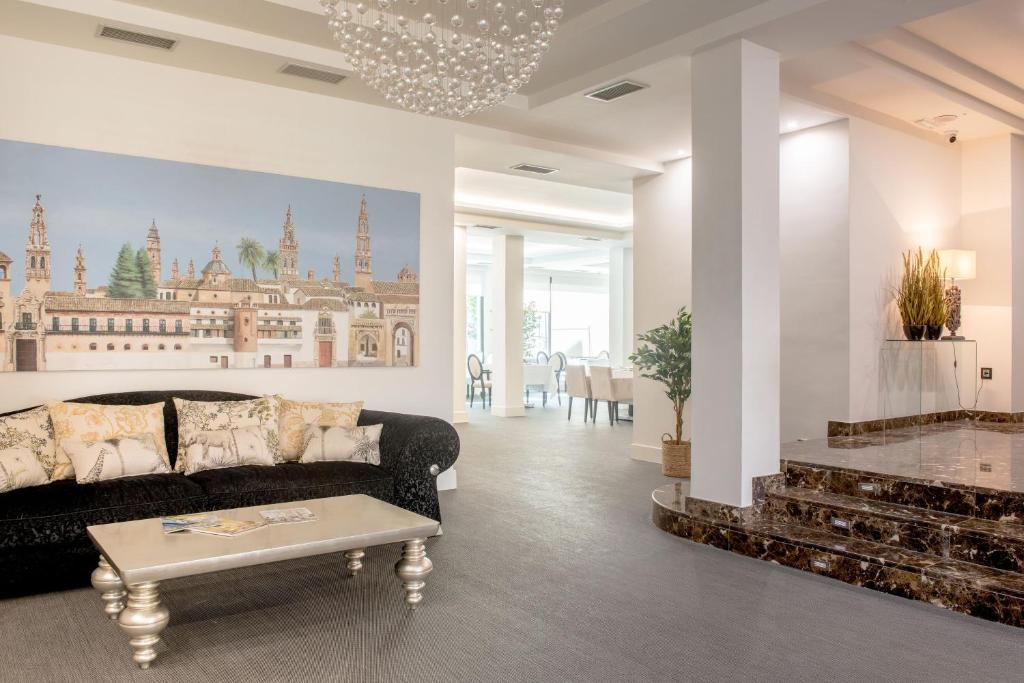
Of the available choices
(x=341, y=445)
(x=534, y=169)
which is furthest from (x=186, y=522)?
(x=534, y=169)

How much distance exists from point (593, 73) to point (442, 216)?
163 centimetres

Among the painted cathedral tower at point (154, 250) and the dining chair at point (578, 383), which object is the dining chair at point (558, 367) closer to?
the dining chair at point (578, 383)

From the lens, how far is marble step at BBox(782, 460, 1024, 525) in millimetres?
4102

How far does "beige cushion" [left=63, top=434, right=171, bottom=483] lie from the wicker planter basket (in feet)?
14.0

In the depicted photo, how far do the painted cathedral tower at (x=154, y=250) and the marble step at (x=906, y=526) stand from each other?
4.20 metres

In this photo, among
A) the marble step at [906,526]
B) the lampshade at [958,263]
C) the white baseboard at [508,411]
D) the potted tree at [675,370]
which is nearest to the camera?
the marble step at [906,526]

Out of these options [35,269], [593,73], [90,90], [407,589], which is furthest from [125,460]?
[593,73]

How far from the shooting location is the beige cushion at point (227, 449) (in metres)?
4.54

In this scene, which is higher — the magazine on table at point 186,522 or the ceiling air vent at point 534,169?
the ceiling air vent at point 534,169

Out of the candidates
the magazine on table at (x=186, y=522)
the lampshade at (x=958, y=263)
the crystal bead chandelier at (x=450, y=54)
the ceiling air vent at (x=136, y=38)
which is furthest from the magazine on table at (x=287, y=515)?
the lampshade at (x=958, y=263)

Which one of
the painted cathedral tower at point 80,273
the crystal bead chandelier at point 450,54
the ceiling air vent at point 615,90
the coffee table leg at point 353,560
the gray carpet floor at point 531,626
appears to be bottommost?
the gray carpet floor at point 531,626

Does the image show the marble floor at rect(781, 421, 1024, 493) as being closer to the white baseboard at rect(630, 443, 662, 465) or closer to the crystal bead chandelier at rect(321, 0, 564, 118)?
the white baseboard at rect(630, 443, 662, 465)

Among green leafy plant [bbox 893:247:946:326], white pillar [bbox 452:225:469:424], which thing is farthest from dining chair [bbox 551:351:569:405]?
green leafy plant [bbox 893:247:946:326]

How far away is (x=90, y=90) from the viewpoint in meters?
4.79
